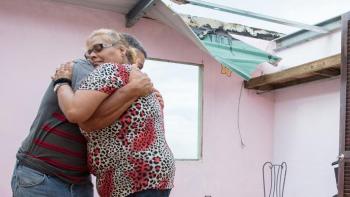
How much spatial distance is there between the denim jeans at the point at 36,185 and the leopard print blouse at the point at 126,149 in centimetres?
11

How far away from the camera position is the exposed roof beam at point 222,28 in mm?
3559

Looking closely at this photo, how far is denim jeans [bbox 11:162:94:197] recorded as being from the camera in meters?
1.15

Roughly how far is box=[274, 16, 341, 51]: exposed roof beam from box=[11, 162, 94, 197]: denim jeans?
305 cm

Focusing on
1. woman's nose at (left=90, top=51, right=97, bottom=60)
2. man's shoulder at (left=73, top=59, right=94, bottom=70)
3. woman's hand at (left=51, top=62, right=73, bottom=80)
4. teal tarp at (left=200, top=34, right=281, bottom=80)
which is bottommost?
woman's hand at (left=51, top=62, right=73, bottom=80)

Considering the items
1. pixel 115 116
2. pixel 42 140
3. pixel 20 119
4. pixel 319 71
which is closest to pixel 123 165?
pixel 115 116

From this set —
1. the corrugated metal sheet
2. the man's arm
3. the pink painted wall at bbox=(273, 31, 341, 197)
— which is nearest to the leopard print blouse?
the man's arm

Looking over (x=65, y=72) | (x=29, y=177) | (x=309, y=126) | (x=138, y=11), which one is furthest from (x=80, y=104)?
(x=309, y=126)

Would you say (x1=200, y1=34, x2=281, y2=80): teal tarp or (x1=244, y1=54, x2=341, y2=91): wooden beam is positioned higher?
(x1=200, y1=34, x2=281, y2=80): teal tarp

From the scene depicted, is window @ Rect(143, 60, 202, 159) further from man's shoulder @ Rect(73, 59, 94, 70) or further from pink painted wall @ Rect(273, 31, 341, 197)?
man's shoulder @ Rect(73, 59, 94, 70)

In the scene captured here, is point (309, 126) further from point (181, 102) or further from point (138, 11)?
point (138, 11)

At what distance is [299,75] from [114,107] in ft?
9.08

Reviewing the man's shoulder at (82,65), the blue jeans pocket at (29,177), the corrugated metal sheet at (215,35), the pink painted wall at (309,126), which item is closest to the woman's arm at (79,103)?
the man's shoulder at (82,65)

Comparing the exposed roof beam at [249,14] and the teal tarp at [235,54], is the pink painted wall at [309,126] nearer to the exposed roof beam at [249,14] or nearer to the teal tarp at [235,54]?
the exposed roof beam at [249,14]

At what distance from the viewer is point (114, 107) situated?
1128 mm
